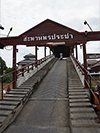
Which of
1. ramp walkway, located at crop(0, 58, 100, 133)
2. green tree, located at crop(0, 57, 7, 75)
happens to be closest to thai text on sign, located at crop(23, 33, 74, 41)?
ramp walkway, located at crop(0, 58, 100, 133)

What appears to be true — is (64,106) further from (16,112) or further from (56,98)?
(16,112)

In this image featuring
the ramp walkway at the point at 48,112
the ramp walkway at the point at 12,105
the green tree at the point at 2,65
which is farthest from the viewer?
the green tree at the point at 2,65

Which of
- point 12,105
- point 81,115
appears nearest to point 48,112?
point 81,115

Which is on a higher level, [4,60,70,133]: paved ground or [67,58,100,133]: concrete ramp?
[67,58,100,133]: concrete ramp

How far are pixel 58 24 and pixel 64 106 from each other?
4781mm

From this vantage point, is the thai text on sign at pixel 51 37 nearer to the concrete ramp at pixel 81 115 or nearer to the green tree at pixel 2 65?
the concrete ramp at pixel 81 115

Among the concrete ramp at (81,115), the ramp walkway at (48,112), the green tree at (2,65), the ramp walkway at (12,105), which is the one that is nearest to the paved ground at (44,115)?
the ramp walkway at (48,112)

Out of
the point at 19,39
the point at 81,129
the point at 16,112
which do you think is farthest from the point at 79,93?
the point at 19,39

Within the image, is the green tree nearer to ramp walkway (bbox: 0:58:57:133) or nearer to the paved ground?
ramp walkway (bbox: 0:58:57:133)

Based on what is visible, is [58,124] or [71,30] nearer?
[58,124]

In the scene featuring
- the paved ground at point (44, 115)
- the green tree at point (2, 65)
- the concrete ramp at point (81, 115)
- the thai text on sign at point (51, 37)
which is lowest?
the paved ground at point (44, 115)

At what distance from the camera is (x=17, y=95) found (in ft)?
16.9

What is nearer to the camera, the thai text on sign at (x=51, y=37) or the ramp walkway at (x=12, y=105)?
the ramp walkway at (x=12, y=105)

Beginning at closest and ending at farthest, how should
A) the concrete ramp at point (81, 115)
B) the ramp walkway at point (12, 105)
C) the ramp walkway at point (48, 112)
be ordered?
the concrete ramp at point (81, 115)
the ramp walkway at point (48, 112)
the ramp walkway at point (12, 105)
